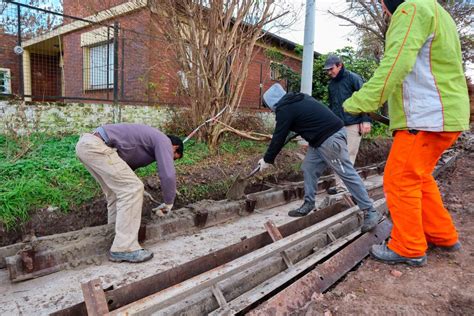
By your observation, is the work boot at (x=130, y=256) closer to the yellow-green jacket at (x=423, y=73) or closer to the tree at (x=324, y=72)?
the yellow-green jacket at (x=423, y=73)

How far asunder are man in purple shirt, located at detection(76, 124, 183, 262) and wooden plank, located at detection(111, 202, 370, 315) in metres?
1.09

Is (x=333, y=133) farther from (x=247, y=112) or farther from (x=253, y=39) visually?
(x=247, y=112)

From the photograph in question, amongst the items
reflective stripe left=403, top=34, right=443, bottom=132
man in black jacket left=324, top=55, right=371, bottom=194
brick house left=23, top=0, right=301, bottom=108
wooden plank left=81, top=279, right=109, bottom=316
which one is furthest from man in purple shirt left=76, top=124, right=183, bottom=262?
brick house left=23, top=0, right=301, bottom=108

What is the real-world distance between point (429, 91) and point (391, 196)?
0.89 meters

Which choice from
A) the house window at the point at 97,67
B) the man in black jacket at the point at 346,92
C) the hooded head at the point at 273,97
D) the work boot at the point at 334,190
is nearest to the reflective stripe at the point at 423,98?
the hooded head at the point at 273,97

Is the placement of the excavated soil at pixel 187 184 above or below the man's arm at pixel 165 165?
below

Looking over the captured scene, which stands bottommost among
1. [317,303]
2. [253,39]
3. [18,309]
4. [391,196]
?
[18,309]

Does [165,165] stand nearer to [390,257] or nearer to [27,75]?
[390,257]

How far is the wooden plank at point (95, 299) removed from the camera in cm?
191

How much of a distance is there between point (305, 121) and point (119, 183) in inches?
83.7

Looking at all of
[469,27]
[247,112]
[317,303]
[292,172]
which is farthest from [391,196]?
[469,27]

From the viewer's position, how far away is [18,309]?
2441mm

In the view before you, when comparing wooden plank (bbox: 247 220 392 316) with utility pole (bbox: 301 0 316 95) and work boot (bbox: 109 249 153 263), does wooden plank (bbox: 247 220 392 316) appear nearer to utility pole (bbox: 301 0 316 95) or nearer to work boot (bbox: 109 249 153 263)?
work boot (bbox: 109 249 153 263)

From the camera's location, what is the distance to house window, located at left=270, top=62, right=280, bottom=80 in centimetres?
1120
